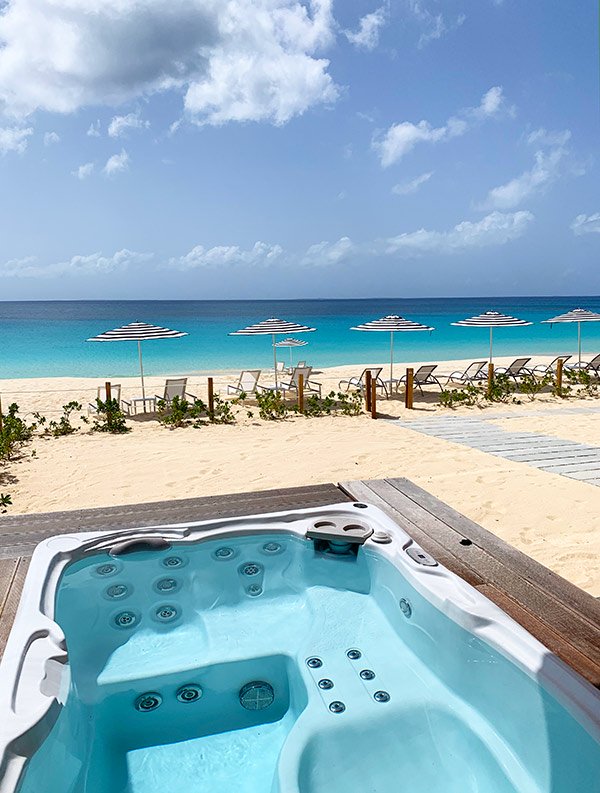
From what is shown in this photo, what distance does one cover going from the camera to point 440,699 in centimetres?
325

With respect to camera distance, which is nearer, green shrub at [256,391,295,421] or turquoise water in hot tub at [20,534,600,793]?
turquoise water in hot tub at [20,534,600,793]

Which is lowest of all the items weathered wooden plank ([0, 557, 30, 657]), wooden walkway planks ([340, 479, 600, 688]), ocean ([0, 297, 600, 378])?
ocean ([0, 297, 600, 378])

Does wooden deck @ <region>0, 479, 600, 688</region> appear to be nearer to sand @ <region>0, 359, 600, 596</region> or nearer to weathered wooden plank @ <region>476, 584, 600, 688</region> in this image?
weathered wooden plank @ <region>476, 584, 600, 688</region>

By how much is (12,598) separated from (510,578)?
9.38 feet

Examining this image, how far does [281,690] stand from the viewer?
11.5 feet

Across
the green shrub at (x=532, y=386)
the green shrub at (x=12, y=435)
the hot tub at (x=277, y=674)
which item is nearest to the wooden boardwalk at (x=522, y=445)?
the green shrub at (x=532, y=386)

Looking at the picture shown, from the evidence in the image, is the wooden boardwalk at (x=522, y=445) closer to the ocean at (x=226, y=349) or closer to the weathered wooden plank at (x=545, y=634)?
the weathered wooden plank at (x=545, y=634)

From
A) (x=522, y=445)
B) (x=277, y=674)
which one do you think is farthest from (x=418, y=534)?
(x=522, y=445)

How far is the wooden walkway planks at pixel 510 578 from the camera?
2895 mm

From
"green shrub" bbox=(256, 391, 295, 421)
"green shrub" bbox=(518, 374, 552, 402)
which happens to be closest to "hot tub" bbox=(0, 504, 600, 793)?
"green shrub" bbox=(256, 391, 295, 421)

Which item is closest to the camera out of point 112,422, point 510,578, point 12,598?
point 12,598

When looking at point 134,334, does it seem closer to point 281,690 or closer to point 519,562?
point 281,690

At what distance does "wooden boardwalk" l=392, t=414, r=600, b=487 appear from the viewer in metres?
6.77

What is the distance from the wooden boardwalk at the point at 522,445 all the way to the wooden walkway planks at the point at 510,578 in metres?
2.45
